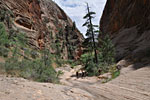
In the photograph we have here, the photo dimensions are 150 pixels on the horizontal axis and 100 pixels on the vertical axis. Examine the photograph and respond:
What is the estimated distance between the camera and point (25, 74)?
27.8ft

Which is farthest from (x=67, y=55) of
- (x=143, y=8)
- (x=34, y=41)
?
(x=143, y=8)

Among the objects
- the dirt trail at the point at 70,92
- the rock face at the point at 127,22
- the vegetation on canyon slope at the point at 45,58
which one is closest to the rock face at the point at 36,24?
the vegetation on canyon slope at the point at 45,58

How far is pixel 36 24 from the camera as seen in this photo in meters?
39.0

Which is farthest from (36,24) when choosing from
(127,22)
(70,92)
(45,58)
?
(70,92)

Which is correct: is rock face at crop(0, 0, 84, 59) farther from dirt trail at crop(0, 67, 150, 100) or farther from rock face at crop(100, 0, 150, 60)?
dirt trail at crop(0, 67, 150, 100)

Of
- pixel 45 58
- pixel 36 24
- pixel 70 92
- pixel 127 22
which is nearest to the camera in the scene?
pixel 70 92

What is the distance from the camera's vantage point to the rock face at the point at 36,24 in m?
28.5

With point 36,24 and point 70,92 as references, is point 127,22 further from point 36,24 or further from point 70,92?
point 70,92

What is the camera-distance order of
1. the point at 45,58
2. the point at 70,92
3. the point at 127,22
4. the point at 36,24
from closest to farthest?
the point at 70,92 < the point at 45,58 < the point at 127,22 < the point at 36,24

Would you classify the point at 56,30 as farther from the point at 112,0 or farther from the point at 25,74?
the point at 25,74

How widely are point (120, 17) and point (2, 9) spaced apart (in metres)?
34.1

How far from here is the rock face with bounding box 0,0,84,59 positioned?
28.5 meters

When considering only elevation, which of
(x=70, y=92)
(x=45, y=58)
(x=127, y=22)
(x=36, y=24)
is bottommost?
(x=70, y=92)

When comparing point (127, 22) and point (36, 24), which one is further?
point (36, 24)
